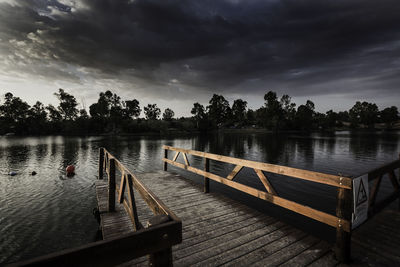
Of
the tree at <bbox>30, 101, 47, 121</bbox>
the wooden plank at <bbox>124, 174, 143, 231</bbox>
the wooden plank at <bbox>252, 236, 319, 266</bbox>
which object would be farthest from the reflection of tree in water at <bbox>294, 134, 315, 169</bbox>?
the tree at <bbox>30, 101, 47, 121</bbox>

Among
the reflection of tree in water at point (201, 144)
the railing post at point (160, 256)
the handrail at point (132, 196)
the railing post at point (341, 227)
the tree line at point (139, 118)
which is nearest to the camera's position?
the railing post at point (160, 256)

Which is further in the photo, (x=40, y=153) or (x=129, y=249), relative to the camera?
(x=40, y=153)

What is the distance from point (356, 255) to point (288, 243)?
4.20 ft

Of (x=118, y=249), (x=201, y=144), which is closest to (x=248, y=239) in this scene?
(x=118, y=249)

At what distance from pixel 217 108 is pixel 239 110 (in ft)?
78.2

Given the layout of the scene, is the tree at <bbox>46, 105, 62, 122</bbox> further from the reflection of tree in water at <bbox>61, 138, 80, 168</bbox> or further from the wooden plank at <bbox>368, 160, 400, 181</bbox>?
the wooden plank at <bbox>368, 160, 400, 181</bbox>

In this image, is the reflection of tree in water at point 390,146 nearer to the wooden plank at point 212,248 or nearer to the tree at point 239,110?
the wooden plank at point 212,248

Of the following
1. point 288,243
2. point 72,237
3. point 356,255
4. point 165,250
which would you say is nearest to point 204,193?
point 288,243

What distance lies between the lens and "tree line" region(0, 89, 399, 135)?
104731mm

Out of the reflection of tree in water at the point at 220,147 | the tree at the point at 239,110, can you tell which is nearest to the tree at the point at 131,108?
the tree at the point at 239,110

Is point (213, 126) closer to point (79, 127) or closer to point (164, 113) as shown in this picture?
point (164, 113)

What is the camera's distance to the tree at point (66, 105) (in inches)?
5103

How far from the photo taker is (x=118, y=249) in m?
1.67

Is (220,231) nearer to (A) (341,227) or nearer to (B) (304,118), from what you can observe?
(A) (341,227)
